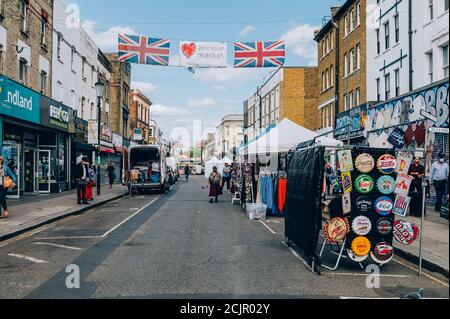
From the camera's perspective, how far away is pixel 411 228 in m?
7.46

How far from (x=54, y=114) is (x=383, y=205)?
20.7 m

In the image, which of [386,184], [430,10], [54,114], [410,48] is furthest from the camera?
[54,114]

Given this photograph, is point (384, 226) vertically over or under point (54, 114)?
under

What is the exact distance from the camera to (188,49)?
17906 mm

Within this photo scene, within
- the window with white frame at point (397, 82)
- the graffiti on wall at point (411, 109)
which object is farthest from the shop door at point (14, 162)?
the window with white frame at point (397, 82)

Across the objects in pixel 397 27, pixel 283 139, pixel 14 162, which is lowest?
pixel 14 162

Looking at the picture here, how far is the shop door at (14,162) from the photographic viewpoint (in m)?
20.5


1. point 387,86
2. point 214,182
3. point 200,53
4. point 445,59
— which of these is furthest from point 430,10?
point 214,182

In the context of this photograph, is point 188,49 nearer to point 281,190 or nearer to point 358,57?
point 281,190

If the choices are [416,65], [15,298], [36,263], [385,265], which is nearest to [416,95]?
[416,65]

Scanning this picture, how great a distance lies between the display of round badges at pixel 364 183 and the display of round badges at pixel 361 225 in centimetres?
43

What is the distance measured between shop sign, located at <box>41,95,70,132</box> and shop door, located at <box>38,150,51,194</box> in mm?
1682

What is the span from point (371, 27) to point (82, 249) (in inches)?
927

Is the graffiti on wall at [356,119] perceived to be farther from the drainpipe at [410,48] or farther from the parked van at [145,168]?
the parked van at [145,168]
